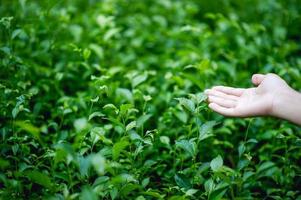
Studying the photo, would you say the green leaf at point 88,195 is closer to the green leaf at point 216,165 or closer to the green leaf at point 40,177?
the green leaf at point 40,177

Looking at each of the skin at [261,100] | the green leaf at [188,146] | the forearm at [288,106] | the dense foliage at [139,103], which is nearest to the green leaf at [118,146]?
the dense foliage at [139,103]

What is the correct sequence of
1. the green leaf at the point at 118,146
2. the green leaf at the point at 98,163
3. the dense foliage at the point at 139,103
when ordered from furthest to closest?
1. the dense foliage at the point at 139,103
2. the green leaf at the point at 118,146
3. the green leaf at the point at 98,163

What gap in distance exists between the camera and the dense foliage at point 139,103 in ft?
6.32

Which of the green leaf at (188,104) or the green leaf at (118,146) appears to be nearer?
the green leaf at (118,146)

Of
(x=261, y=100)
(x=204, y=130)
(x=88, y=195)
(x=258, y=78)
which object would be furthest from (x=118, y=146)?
(x=258, y=78)

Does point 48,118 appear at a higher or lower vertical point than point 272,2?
A: lower

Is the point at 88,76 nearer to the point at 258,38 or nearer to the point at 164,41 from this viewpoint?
the point at 164,41

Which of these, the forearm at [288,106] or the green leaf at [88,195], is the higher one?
the forearm at [288,106]

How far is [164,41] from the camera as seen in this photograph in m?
3.49

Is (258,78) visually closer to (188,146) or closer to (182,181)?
(188,146)

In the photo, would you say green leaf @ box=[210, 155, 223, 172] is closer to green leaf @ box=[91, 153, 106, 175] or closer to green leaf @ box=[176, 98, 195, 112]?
green leaf @ box=[176, 98, 195, 112]

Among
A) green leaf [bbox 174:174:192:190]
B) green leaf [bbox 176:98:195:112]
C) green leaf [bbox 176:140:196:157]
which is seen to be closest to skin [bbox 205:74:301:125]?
green leaf [bbox 176:98:195:112]

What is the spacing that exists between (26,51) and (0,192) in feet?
4.57

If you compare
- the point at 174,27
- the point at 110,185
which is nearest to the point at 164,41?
the point at 174,27
